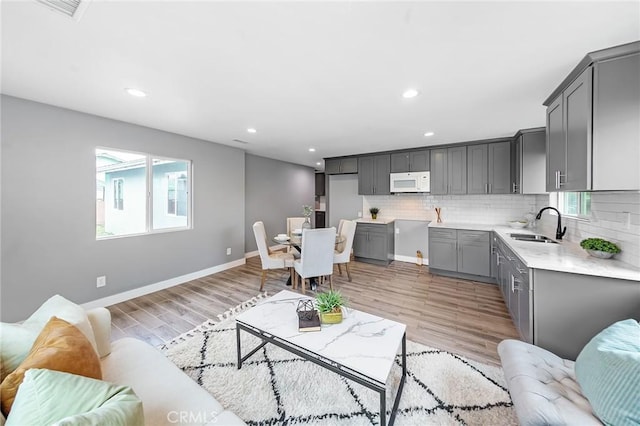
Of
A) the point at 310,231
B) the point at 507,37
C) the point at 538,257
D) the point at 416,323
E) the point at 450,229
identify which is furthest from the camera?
the point at 450,229

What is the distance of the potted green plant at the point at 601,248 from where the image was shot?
187 cm

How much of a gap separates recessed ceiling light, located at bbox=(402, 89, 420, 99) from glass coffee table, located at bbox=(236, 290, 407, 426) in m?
2.03

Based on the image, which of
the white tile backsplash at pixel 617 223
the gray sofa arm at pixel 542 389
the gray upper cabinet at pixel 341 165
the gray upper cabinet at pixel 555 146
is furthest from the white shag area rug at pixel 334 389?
the gray upper cabinet at pixel 341 165

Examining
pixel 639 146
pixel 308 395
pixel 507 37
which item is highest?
pixel 507 37

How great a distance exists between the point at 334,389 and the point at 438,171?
400 cm

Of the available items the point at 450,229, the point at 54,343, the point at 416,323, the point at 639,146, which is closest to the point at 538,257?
the point at 639,146

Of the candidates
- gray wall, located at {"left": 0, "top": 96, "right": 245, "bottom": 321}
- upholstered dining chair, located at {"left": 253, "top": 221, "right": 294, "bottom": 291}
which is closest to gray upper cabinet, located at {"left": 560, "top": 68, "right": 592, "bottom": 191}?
upholstered dining chair, located at {"left": 253, "top": 221, "right": 294, "bottom": 291}

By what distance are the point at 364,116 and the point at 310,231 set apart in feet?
5.35

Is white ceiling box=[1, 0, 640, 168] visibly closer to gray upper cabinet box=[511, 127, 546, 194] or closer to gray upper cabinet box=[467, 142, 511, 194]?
gray upper cabinet box=[511, 127, 546, 194]

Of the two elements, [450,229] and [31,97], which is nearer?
[31,97]

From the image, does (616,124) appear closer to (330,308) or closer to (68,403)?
(330,308)

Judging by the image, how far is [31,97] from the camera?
2361 mm

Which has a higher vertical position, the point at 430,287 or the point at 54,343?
the point at 54,343

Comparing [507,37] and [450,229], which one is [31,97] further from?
[450,229]
